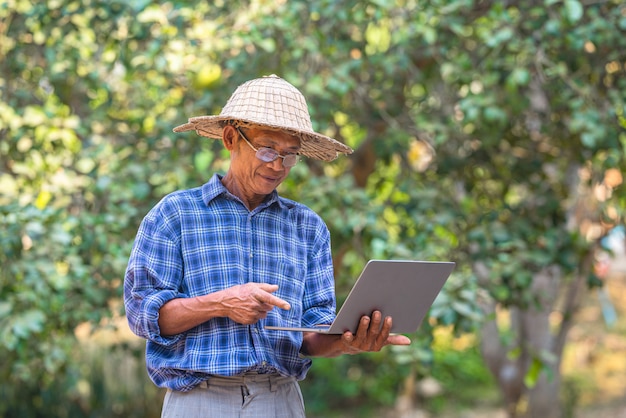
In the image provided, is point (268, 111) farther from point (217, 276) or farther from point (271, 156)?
point (217, 276)

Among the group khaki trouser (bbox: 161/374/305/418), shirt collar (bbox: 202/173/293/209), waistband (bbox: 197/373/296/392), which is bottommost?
khaki trouser (bbox: 161/374/305/418)

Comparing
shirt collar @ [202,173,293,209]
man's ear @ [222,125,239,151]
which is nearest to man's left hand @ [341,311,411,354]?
shirt collar @ [202,173,293,209]

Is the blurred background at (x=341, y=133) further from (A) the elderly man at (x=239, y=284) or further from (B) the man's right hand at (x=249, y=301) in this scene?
(B) the man's right hand at (x=249, y=301)

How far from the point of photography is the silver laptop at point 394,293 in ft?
7.07

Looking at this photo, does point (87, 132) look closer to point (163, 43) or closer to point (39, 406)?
point (163, 43)

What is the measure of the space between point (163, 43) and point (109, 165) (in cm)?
67

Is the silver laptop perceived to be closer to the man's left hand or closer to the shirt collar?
the man's left hand

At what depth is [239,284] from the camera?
2303 mm

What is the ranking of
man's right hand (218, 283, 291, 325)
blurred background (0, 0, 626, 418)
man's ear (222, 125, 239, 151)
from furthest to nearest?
blurred background (0, 0, 626, 418) → man's ear (222, 125, 239, 151) → man's right hand (218, 283, 291, 325)

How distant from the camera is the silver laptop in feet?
7.07

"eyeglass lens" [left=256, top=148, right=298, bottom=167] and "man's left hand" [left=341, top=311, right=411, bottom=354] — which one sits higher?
"eyeglass lens" [left=256, top=148, right=298, bottom=167]

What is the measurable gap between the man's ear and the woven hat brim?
0.02 metres

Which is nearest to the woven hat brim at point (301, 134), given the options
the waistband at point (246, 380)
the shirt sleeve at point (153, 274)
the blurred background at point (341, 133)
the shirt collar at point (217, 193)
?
the shirt collar at point (217, 193)

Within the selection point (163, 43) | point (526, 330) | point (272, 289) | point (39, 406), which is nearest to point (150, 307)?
point (272, 289)
